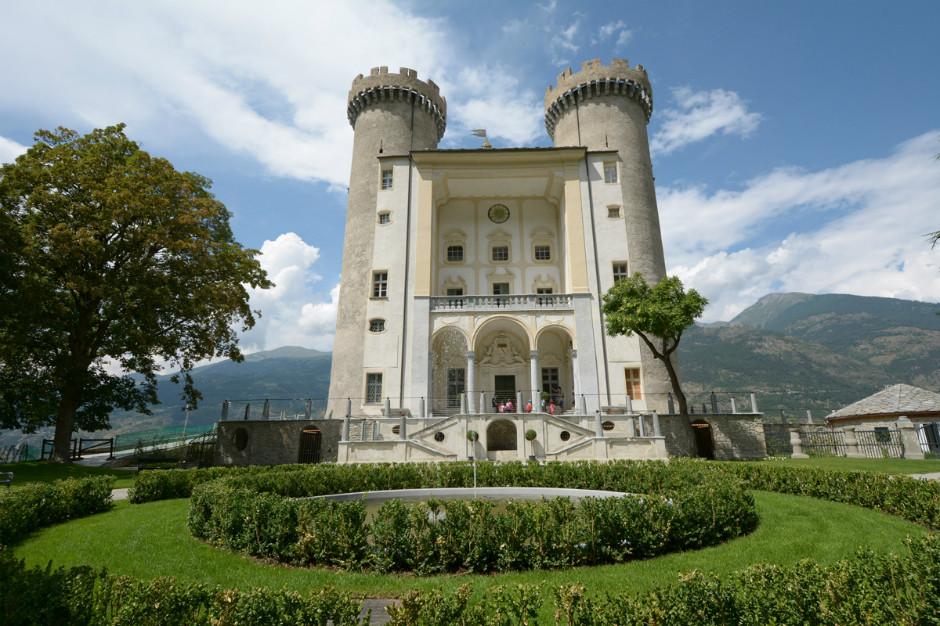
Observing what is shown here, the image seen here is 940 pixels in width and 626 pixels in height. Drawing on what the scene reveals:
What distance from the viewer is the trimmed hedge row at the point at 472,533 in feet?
23.8

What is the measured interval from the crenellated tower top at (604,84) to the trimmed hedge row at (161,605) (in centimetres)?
3852

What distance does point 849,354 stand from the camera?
172 metres

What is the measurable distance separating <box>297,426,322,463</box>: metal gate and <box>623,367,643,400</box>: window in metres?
18.5

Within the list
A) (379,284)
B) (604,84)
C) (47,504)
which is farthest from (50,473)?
(604,84)

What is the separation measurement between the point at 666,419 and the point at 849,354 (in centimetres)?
19410

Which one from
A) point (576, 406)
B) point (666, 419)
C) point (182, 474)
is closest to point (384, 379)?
point (576, 406)

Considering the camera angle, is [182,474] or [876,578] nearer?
[876,578]

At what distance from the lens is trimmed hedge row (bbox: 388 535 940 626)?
4246 millimetres

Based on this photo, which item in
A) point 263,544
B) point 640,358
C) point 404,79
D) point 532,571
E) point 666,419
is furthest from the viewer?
point 404,79

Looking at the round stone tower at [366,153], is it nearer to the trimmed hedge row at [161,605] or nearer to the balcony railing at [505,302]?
the balcony railing at [505,302]

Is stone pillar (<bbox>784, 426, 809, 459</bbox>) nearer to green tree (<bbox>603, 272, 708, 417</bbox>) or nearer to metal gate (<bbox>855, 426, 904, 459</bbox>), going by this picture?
metal gate (<bbox>855, 426, 904, 459</bbox>)

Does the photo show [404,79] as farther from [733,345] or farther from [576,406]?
[733,345]

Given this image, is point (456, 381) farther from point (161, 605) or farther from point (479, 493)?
point (161, 605)

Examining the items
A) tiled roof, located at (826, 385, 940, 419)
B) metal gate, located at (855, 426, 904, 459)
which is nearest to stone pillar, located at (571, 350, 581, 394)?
metal gate, located at (855, 426, 904, 459)
